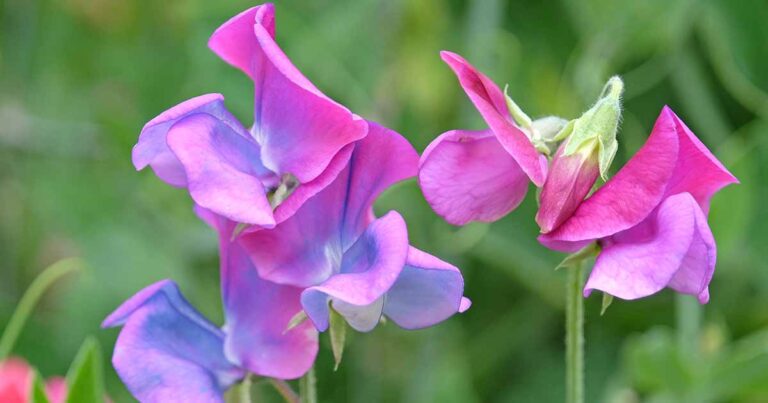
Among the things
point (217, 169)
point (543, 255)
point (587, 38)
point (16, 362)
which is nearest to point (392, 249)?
point (217, 169)

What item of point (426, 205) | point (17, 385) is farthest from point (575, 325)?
point (426, 205)

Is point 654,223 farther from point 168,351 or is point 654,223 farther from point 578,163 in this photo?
point 168,351

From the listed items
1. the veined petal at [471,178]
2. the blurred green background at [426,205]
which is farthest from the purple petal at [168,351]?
the blurred green background at [426,205]

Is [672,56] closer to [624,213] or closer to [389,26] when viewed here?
[389,26]

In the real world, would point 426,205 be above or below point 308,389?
below

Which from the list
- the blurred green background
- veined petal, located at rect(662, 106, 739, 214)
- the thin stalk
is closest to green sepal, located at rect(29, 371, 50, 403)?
the thin stalk

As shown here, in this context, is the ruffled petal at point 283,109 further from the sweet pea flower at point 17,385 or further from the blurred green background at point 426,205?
the blurred green background at point 426,205

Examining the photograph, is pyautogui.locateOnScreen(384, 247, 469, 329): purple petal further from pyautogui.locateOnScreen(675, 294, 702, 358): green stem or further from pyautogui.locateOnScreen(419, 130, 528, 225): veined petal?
pyautogui.locateOnScreen(675, 294, 702, 358): green stem
